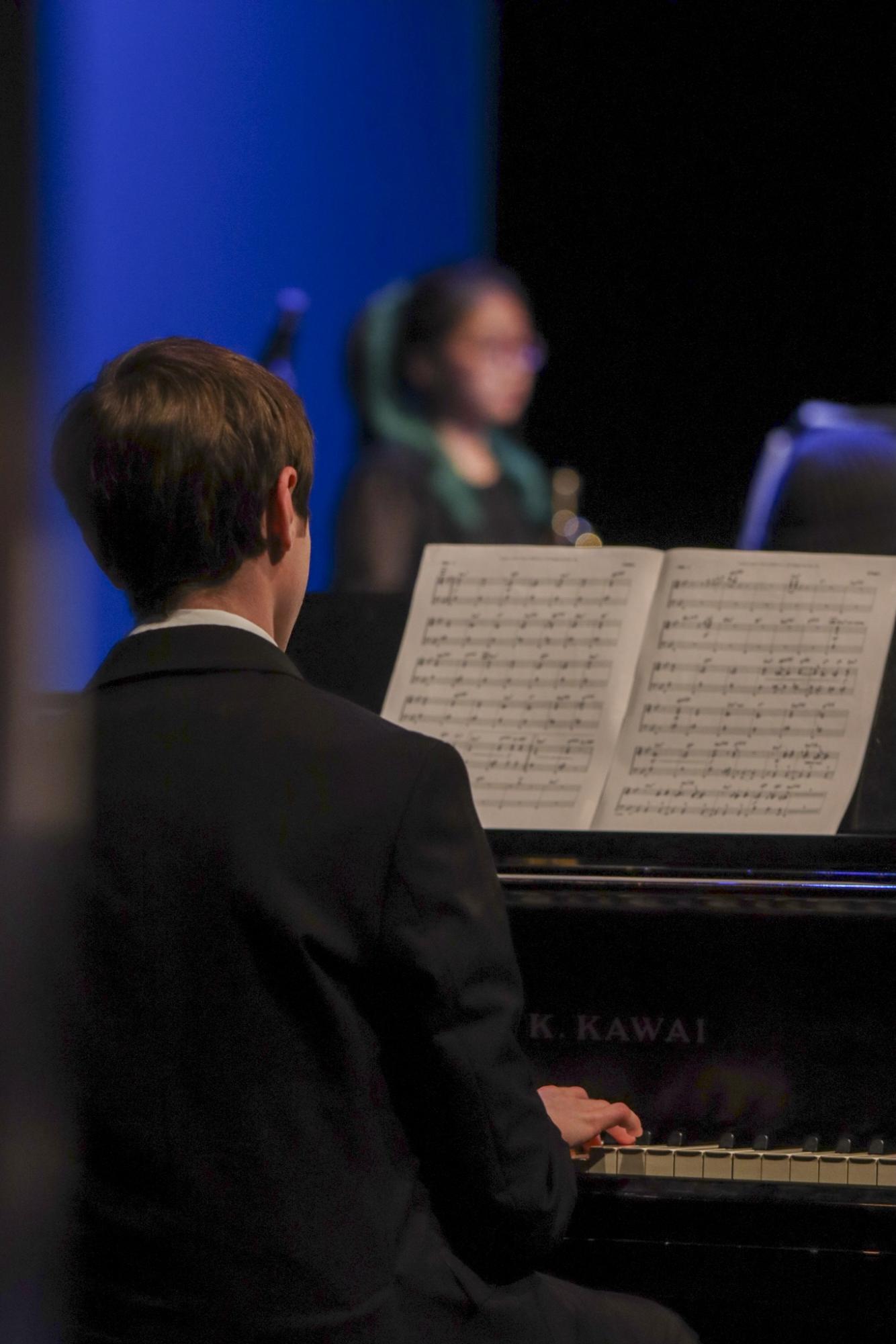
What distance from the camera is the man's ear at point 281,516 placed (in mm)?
1141

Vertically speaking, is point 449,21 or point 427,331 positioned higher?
point 449,21

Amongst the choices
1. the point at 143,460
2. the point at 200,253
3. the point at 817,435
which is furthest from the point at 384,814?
the point at 200,253

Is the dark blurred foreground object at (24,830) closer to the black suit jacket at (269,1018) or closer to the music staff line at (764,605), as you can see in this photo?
the black suit jacket at (269,1018)

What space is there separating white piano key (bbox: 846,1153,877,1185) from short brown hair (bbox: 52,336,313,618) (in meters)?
0.81

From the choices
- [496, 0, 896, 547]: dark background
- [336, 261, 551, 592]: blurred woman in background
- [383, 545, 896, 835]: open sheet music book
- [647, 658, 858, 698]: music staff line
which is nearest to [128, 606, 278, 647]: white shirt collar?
[383, 545, 896, 835]: open sheet music book

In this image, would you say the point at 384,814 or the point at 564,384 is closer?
the point at 384,814

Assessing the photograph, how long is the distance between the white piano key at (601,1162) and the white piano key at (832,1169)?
0.19 meters

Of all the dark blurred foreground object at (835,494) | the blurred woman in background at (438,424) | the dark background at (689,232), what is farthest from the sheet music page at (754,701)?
the dark background at (689,232)

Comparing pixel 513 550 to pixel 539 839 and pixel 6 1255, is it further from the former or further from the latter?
pixel 6 1255

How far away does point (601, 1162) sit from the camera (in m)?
1.38

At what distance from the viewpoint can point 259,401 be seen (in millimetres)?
1133

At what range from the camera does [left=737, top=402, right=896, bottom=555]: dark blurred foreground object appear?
2387 millimetres

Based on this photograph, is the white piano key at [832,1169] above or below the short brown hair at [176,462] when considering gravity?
below

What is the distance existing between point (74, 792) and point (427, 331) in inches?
131
